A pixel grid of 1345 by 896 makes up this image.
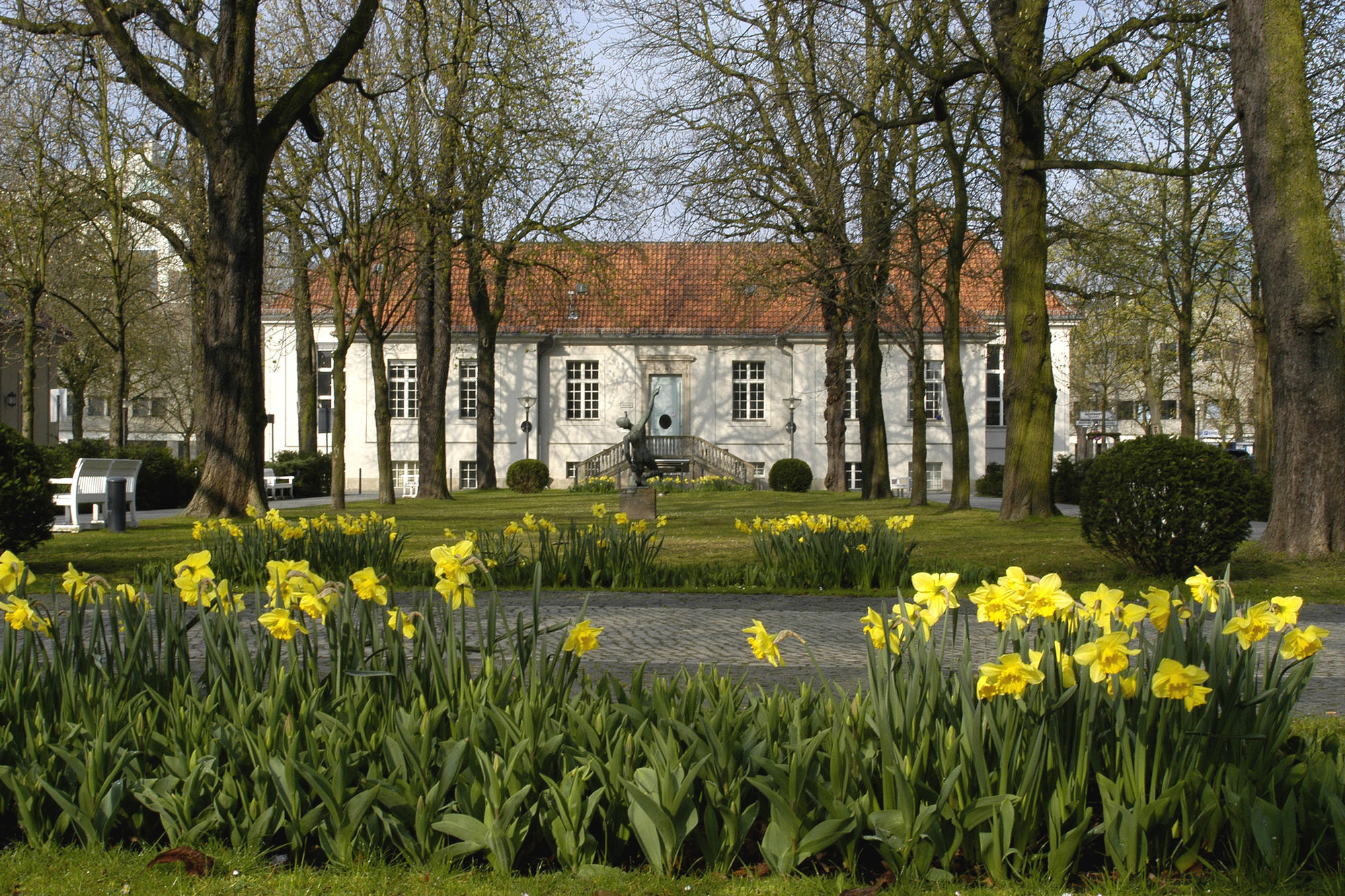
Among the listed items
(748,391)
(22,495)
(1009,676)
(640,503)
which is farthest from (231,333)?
(748,391)

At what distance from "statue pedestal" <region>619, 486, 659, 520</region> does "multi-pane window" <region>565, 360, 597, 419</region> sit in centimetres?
2145

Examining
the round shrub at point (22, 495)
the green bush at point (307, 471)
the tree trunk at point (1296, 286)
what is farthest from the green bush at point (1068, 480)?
the round shrub at point (22, 495)

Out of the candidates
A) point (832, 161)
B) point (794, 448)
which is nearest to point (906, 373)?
point (794, 448)

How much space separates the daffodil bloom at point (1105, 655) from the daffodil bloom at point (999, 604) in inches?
7.8

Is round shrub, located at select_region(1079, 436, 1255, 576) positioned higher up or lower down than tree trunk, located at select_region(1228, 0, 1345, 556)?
lower down

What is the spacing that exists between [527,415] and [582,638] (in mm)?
32769

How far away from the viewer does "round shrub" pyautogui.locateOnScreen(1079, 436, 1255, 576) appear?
28.3 ft

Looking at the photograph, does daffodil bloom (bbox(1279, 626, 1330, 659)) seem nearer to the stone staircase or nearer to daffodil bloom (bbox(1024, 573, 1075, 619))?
daffodil bloom (bbox(1024, 573, 1075, 619))

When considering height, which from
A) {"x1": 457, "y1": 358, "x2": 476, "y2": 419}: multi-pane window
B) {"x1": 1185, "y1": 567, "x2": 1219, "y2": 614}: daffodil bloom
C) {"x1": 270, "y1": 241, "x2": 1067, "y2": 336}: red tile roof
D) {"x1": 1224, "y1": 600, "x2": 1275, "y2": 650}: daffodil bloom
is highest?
{"x1": 270, "y1": 241, "x2": 1067, "y2": 336}: red tile roof

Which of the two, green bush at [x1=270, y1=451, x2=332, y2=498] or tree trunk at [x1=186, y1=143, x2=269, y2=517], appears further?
green bush at [x1=270, y1=451, x2=332, y2=498]

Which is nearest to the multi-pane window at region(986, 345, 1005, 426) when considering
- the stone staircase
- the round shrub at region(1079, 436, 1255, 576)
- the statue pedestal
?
the stone staircase

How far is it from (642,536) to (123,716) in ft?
19.5

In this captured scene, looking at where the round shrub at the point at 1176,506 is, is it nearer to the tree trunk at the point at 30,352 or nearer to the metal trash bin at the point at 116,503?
the metal trash bin at the point at 116,503

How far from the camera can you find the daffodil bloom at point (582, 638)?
3035 millimetres
